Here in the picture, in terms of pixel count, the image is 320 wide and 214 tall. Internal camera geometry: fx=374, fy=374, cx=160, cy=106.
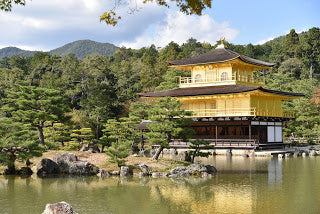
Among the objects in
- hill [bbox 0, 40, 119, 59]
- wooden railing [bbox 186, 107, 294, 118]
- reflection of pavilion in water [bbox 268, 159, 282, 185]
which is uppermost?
hill [bbox 0, 40, 119, 59]

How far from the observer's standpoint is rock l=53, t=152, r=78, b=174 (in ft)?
62.5

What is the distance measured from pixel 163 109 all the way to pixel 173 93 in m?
15.4

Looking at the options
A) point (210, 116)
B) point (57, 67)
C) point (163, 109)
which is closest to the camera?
point (163, 109)

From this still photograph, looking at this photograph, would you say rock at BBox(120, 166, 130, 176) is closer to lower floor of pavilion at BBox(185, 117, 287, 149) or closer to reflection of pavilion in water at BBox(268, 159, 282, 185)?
reflection of pavilion in water at BBox(268, 159, 282, 185)

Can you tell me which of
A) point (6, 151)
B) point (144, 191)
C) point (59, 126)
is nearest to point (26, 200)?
point (144, 191)

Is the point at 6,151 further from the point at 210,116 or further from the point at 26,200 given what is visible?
the point at 210,116

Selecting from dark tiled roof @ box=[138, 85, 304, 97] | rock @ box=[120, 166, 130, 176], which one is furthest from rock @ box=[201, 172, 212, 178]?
dark tiled roof @ box=[138, 85, 304, 97]

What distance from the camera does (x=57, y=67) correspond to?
53312 mm

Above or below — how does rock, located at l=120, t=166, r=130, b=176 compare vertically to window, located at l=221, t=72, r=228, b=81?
below

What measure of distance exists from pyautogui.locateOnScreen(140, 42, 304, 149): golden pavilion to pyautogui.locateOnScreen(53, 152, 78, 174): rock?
1639 cm

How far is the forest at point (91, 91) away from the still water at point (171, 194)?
4067mm

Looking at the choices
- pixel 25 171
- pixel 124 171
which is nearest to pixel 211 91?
pixel 124 171

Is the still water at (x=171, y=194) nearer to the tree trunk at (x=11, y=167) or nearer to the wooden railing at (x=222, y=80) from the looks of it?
the tree trunk at (x=11, y=167)

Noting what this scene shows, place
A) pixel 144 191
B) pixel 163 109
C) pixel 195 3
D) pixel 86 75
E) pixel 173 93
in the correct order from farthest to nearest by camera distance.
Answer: pixel 86 75, pixel 173 93, pixel 163 109, pixel 144 191, pixel 195 3
